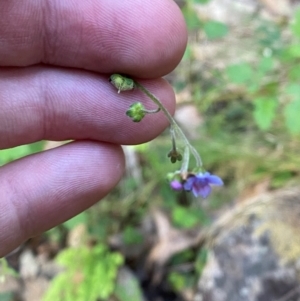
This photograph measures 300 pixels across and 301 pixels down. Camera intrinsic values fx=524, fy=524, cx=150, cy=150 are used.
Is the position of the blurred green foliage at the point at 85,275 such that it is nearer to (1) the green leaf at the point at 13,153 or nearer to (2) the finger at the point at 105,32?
(1) the green leaf at the point at 13,153

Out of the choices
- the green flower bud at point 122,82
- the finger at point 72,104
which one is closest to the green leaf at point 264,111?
the finger at point 72,104

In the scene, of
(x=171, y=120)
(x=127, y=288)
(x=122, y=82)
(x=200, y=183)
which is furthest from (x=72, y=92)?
(x=127, y=288)

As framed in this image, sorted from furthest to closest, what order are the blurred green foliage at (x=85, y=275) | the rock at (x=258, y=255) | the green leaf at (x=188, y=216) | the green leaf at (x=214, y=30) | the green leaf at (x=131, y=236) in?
1. the green leaf at (x=131, y=236)
2. the green leaf at (x=188, y=216)
3. the blurred green foliage at (x=85, y=275)
4. the green leaf at (x=214, y=30)
5. the rock at (x=258, y=255)

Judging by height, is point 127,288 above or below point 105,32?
below

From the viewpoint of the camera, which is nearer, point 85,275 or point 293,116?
point 293,116

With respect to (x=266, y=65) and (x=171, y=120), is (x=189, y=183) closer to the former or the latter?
(x=171, y=120)

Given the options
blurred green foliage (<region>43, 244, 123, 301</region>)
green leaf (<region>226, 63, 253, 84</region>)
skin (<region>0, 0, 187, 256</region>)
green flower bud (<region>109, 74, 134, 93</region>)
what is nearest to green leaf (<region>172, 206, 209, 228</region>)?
blurred green foliage (<region>43, 244, 123, 301</region>)

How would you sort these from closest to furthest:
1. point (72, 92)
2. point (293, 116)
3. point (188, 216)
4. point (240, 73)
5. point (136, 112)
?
point (136, 112)
point (72, 92)
point (293, 116)
point (240, 73)
point (188, 216)
